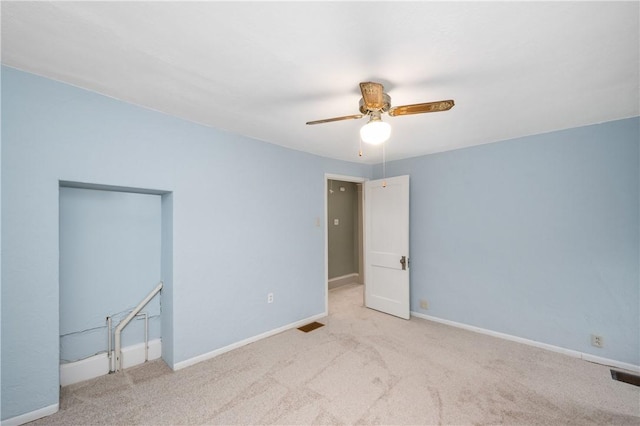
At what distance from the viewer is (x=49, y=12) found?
4.26 feet

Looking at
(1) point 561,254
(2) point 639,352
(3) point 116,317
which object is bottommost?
(2) point 639,352

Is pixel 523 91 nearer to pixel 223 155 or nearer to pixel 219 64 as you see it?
pixel 219 64

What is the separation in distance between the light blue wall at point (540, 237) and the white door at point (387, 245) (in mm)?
272

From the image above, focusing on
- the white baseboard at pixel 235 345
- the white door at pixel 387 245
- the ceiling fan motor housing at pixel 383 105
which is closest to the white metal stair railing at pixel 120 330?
the white baseboard at pixel 235 345

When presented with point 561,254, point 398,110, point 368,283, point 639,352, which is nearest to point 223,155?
point 398,110

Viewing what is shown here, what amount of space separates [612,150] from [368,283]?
130 inches

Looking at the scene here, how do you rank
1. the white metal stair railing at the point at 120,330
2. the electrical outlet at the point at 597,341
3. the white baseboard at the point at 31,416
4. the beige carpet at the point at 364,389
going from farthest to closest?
the electrical outlet at the point at 597,341 < the white metal stair railing at the point at 120,330 < the beige carpet at the point at 364,389 < the white baseboard at the point at 31,416

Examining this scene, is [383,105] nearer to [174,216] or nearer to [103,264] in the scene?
[174,216]

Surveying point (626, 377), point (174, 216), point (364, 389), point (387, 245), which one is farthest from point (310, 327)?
point (626, 377)

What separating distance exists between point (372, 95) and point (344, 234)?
4.55m

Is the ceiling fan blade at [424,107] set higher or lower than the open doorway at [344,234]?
higher

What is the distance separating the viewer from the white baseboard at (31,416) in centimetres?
183

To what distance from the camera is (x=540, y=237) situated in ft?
10.2

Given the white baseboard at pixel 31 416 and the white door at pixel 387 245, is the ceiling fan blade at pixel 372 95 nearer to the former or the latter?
the white door at pixel 387 245
